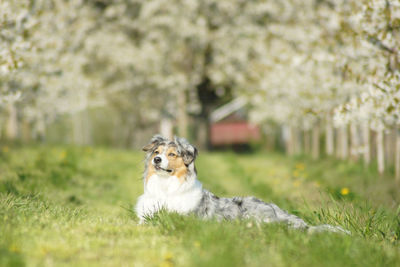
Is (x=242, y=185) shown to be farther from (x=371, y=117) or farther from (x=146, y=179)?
(x=146, y=179)

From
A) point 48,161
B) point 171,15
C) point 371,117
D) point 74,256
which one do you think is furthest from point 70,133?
point 74,256

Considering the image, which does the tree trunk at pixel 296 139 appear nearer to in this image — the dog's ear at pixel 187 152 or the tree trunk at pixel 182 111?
the tree trunk at pixel 182 111

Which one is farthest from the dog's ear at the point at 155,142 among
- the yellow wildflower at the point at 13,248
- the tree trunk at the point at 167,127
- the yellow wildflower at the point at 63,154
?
the tree trunk at the point at 167,127

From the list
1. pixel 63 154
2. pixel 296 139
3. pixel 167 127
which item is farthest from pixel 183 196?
pixel 167 127

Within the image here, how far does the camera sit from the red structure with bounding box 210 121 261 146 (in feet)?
147

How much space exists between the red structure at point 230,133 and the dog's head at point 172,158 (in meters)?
37.7

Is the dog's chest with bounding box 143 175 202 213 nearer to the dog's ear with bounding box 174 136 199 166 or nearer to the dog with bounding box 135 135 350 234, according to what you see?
the dog with bounding box 135 135 350 234

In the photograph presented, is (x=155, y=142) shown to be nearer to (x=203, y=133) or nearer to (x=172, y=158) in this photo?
(x=172, y=158)

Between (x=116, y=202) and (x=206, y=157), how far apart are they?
1118cm

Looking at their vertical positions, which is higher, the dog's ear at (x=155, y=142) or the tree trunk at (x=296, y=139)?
the dog's ear at (x=155, y=142)

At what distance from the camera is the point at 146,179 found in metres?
6.49

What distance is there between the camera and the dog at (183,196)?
6.11 metres

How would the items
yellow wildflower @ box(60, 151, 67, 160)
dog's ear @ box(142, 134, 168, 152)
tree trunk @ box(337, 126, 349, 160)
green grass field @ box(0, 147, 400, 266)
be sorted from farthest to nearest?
tree trunk @ box(337, 126, 349, 160), yellow wildflower @ box(60, 151, 67, 160), dog's ear @ box(142, 134, 168, 152), green grass field @ box(0, 147, 400, 266)

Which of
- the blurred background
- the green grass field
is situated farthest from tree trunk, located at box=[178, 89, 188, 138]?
the green grass field
